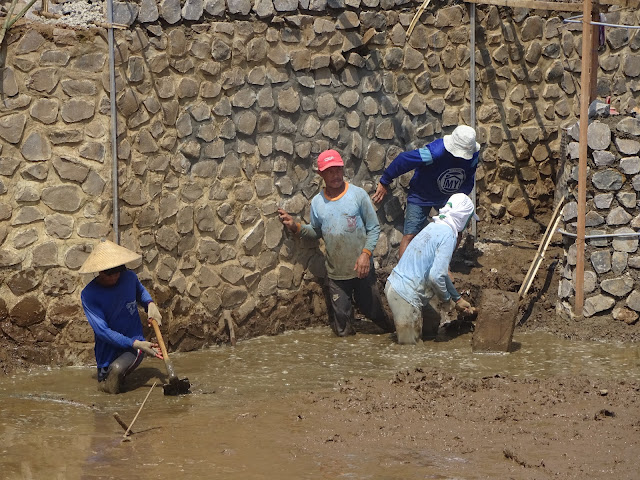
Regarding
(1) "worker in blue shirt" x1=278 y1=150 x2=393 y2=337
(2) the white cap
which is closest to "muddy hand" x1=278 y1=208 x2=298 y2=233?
(1) "worker in blue shirt" x1=278 y1=150 x2=393 y2=337

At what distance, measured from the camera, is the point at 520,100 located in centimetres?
1116

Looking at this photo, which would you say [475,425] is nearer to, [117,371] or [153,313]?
[153,313]

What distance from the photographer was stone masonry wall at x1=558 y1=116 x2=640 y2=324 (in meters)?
9.33

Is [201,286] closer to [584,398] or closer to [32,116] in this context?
[32,116]

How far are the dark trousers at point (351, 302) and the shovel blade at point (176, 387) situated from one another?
2.22m

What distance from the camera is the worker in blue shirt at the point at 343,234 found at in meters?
9.37

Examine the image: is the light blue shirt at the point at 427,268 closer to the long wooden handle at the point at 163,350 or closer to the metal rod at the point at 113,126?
the long wooden handle at the point at 163,350

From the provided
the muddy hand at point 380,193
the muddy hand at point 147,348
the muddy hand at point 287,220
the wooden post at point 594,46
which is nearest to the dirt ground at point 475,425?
the muddy hand at point 147,348

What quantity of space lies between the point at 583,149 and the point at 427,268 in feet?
5.92

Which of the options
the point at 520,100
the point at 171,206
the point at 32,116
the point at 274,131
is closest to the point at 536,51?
the point at 520,100

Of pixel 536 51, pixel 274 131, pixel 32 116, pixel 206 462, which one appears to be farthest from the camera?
pixel 536 51

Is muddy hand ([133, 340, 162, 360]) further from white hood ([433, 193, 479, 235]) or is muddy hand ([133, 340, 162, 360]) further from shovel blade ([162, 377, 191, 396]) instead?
white hood ([433, 193, 479, 235])

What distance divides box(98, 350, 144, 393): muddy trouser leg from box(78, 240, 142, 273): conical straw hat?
0.71m

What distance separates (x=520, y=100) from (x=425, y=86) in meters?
1.29
